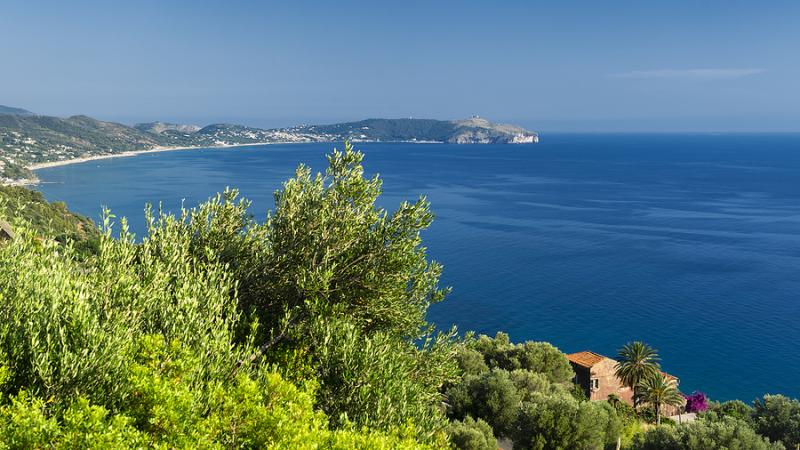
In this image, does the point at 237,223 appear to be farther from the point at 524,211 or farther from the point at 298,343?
the point at 524,211

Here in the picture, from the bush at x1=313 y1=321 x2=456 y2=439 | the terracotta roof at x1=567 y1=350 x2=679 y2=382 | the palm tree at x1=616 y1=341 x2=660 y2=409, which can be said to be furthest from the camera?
the terracotta roof at x1=567 y1=350 x2=679 y2=382

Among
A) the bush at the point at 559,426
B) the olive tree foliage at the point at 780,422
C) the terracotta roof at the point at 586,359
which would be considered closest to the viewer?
the bush at the point at 559,426

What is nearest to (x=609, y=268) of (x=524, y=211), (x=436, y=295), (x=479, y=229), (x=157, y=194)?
Result: (x=479, y=229)

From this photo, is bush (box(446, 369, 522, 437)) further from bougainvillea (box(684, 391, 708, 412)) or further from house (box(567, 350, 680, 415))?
bougainvillea (box(684, 391, 708, 412))

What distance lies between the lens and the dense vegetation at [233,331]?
1011 cm

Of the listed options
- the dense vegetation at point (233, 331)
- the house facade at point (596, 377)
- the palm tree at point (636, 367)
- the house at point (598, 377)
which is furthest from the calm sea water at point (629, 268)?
the dense vegetation at point (233, 331)

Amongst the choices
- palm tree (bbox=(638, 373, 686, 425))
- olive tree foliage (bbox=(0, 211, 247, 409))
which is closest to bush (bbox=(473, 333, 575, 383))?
palm tree (bbox=(638, 373, 686, 425))

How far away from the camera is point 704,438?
29.1 metres

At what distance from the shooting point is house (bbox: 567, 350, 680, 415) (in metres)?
48.6

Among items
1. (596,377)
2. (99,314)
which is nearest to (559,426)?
(596,377)

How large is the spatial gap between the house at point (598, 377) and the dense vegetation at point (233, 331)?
33.7 meters

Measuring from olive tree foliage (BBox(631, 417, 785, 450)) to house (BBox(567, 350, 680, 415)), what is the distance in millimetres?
17557

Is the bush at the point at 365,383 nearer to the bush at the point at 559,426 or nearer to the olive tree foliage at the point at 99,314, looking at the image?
the olive tree foliage at the point at 99,314

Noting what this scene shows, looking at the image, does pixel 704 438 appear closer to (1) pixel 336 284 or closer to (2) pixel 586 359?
(2) pixel 586 359
